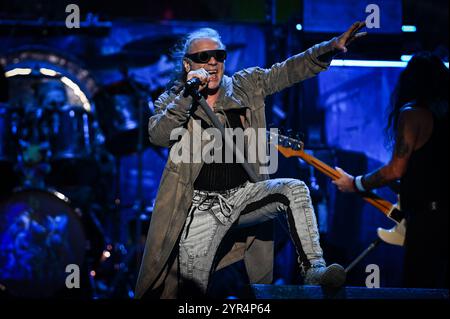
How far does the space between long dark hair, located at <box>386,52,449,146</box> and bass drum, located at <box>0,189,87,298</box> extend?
11.8ft

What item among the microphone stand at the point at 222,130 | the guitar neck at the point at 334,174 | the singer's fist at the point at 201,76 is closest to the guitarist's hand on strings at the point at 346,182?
the guitar neck at the point at 334,174

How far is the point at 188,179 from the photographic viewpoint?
451 centimetres

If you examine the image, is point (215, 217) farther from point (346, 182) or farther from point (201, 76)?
point (346, 182)

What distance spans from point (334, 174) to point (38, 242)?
327 centimetres

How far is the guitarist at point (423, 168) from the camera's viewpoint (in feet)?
15.8

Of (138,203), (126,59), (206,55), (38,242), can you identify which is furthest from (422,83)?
(126,59)

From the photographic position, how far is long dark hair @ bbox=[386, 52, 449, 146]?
5184 mm

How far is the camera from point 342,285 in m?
3.85

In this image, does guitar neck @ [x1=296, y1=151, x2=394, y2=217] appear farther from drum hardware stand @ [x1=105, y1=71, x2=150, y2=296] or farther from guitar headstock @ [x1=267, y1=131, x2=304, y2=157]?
drum hardware stand @ [x1=105, y1=71, x2=150, y2=296]

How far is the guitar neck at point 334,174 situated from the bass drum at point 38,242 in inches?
106

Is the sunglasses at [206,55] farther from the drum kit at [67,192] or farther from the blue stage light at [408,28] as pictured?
the drum kit at [67,192]

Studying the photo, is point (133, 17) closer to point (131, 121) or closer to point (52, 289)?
point (131, 121)

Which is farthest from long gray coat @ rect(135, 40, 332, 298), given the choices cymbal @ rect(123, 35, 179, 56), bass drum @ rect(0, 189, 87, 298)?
cymbal @ rect(123, 35, 179, 56)
